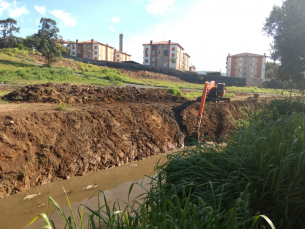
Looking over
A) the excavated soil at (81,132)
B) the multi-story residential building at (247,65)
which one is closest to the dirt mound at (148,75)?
the excavated soil at (81,132)

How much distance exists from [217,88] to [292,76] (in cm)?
493

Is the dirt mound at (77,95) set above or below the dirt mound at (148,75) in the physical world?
below

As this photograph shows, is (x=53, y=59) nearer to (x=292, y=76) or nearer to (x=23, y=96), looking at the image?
(x=23, y=96)

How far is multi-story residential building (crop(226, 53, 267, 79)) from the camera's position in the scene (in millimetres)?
69000

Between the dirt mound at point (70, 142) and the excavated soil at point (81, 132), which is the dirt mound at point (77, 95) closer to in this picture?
the excavated soil at point (81, 132)

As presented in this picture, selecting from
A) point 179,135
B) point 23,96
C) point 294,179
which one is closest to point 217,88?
point 179,135

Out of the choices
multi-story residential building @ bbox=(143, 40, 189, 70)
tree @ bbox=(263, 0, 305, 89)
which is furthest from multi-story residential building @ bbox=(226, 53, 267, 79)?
tree @ bbox=(263, 0, 305, 89)

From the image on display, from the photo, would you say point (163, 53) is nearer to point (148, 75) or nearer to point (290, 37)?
point (148, 75)

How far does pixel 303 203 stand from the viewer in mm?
2908

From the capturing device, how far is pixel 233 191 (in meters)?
3.29

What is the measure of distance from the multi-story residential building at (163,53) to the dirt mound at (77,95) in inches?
2320

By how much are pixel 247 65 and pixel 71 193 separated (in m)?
73.4

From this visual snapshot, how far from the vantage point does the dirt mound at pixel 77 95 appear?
10.9 metres

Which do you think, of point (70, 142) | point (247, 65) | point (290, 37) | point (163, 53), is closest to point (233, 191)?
point (70, 142)
